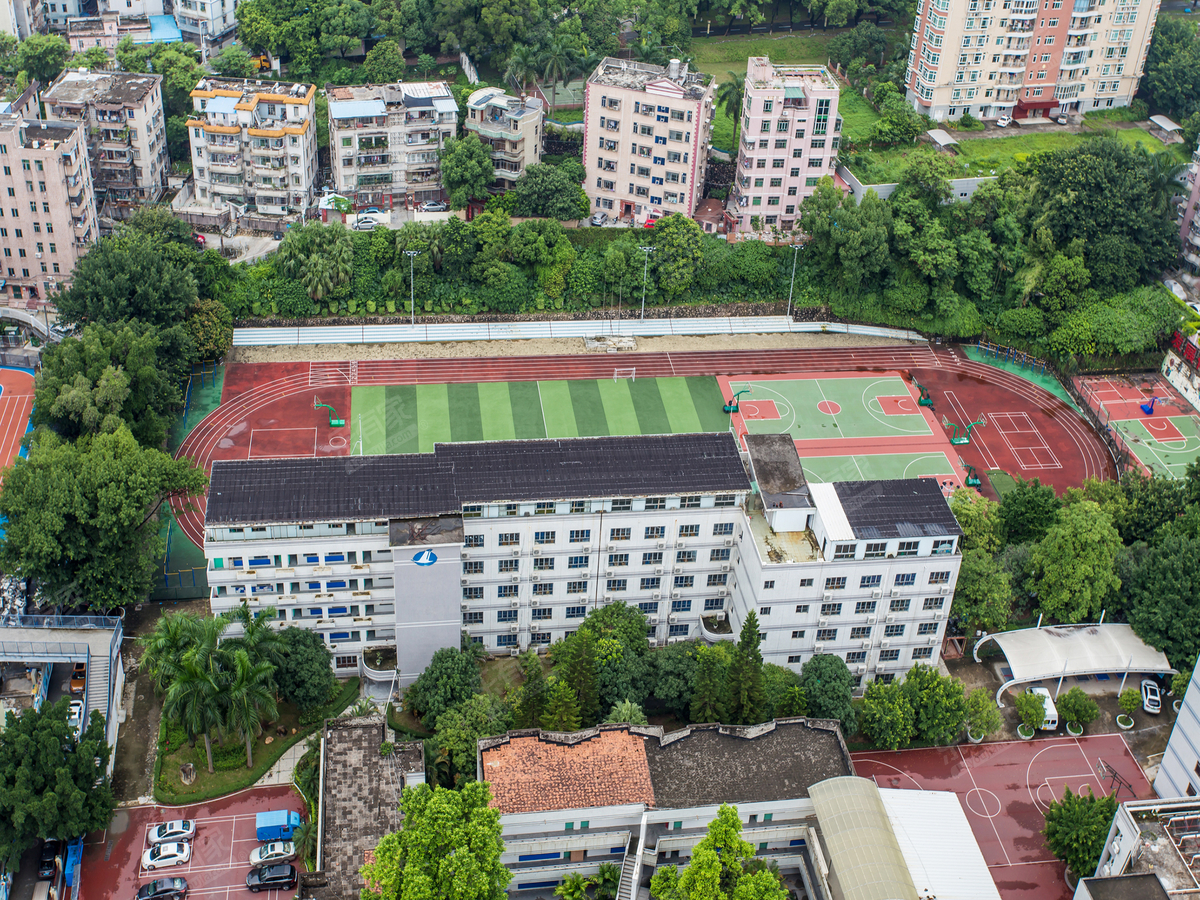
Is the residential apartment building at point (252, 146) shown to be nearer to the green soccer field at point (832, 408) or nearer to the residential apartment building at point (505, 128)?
the residential apartment building at point (505, 128)

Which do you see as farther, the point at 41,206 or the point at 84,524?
the point at 41,206

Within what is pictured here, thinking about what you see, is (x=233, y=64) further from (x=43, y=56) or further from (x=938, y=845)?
(x=938, y=845)

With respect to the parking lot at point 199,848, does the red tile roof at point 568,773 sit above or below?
above

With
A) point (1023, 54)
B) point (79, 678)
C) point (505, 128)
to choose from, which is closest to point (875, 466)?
point (505, 128)

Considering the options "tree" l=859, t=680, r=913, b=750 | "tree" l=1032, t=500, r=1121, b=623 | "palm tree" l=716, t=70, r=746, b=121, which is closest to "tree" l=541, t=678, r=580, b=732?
"tree" l=859, t=680, r=913, b=750

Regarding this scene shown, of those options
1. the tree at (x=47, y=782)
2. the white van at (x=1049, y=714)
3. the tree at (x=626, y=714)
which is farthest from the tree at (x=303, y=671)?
the white van at (x=1049, y=714)
